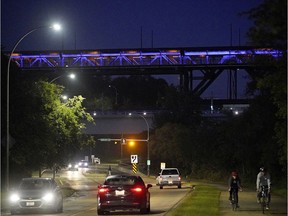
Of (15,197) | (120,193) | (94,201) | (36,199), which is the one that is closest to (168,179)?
(94,201)

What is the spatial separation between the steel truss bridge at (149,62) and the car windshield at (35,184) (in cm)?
8943

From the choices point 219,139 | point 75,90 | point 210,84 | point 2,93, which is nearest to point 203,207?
point 2,93

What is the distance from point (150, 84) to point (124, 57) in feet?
199

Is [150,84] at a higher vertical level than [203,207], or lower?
higher

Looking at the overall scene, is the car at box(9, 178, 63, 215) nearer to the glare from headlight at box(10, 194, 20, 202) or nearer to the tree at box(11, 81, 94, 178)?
the glare from headlight at box(10, 194, 20, 202)

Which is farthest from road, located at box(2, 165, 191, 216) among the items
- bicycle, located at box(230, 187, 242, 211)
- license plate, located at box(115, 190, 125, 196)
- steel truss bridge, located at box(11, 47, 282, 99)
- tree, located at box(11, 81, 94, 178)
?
steel truss bridge, located at box(11, 47, 282, 99)

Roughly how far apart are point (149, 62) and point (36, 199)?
104035mm

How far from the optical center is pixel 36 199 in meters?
30.7

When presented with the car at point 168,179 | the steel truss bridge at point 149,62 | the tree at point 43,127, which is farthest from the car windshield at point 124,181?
the steel truss bridge at point 149,62

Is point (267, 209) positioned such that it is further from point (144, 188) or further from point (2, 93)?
point (2, 93)

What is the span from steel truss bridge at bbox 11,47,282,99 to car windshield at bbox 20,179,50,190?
89425 mm

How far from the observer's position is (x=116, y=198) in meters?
29.1

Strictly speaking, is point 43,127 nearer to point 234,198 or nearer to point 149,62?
point 234,198

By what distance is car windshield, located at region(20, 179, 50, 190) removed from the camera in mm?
31409
